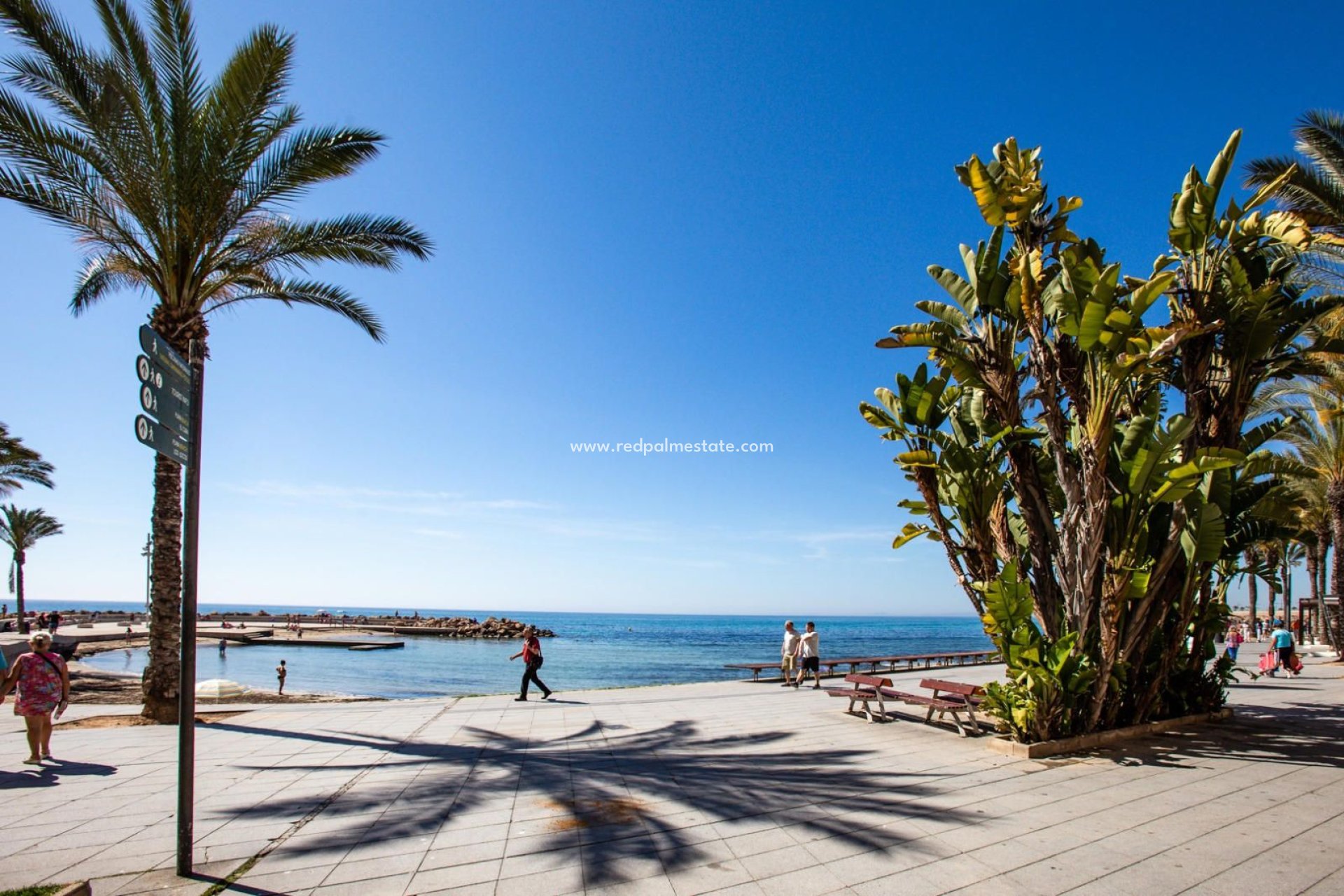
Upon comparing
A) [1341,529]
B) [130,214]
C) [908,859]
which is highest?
A: [130,214]

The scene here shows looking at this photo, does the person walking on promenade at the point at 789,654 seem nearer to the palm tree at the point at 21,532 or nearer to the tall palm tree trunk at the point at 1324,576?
the tall palm tree trunk at the point at 1324,576

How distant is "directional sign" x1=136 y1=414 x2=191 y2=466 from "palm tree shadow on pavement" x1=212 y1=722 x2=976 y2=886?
3.04m

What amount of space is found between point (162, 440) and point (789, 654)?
13667 millimetres

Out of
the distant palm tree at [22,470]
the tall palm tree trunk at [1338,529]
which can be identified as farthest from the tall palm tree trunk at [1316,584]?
the distant palm tree at [22,470]

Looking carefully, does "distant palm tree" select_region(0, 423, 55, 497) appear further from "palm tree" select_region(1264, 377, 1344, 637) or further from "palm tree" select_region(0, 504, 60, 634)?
"palm tree" select_region(1264, 377, 1344, 637)

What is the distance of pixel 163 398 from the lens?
426 cm

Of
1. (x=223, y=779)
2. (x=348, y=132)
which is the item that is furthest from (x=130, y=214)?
(x=223, y=779)

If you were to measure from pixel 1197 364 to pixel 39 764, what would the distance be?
14323 millimetres

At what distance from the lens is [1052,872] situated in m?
4.62

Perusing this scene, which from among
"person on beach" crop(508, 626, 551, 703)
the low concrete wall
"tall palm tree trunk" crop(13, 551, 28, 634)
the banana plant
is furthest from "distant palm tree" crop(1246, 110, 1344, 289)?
"tall palm tree trunk" crop(13, 551, 28, 634)

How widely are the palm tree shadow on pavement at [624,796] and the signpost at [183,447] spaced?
44.7 inches

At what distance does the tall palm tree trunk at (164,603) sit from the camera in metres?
10.2

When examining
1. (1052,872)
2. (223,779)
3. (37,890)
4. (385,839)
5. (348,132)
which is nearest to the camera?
(37,890)

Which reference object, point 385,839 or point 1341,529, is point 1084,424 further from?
point 1341,529
